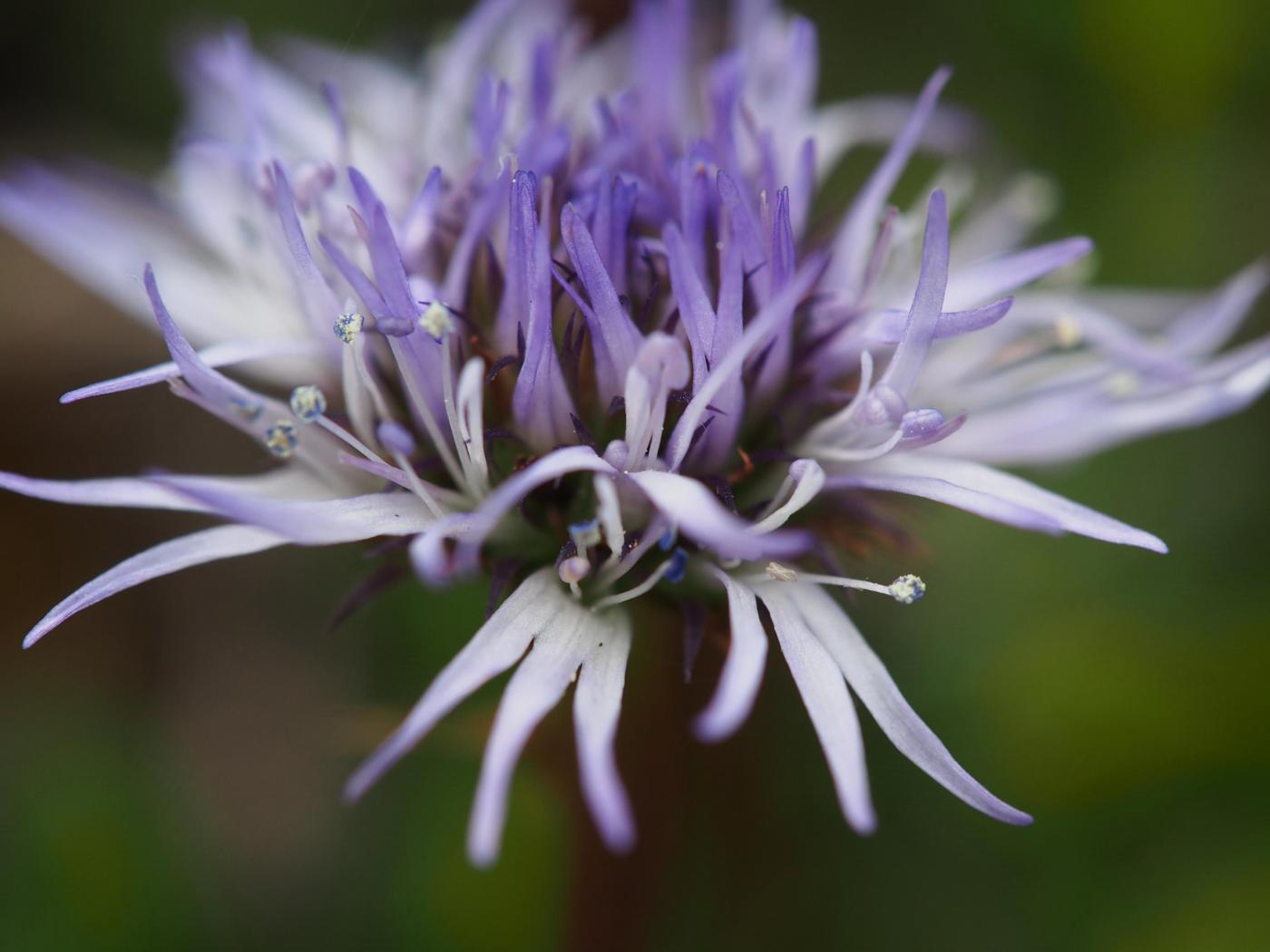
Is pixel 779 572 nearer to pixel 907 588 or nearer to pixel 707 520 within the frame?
pixel 907 588

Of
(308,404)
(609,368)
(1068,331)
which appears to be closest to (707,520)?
(609,368)

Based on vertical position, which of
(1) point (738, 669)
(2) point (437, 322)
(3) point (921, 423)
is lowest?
(1) point (738, 669)

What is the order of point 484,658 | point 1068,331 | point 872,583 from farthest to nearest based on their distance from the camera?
point 1068,331 → point 872,583 → point 484,658

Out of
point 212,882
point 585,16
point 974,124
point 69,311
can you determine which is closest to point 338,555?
point 212,882

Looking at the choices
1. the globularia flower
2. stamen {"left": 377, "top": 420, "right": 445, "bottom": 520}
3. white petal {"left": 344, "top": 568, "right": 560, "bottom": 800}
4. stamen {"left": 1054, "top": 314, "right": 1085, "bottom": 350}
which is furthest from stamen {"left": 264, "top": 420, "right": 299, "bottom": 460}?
stamen {"left": 1054, "top": 314, "right": 1085, "bottom": 350}

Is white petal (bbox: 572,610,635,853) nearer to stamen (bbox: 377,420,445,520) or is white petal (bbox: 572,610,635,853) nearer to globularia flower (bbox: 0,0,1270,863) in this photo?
globularia flower (bbox: 0,0,1270,863)

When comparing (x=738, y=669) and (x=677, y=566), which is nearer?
(x=738, y=669)

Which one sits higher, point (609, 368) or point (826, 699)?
point (609, 368)
